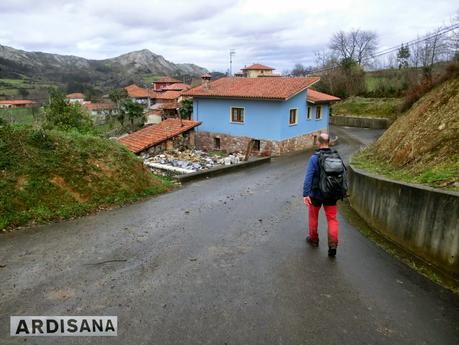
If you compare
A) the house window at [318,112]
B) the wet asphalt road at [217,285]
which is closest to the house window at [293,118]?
the house window at [318,112]

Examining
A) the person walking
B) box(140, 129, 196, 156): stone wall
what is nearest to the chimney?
box(140, 129, 196, 156): stone wall

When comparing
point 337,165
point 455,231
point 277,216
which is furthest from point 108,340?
point 277,216

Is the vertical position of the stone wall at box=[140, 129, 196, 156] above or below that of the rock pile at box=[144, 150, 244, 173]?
above

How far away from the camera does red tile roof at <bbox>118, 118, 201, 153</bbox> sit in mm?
19094

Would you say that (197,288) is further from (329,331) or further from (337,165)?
(337,165)

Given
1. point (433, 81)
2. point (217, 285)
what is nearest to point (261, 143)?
point (433, 81)

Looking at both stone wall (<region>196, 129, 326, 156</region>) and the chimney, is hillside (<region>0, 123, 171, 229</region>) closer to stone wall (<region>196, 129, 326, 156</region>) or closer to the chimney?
stone wall (<region>196, 129, 326, 156</region>)

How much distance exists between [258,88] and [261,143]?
4040mm

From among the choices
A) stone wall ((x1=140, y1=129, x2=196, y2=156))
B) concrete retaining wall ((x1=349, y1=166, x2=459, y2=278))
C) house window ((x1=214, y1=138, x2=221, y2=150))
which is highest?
concrete retaining wall ((x1=349, y1=166, x2=459, y2=278))

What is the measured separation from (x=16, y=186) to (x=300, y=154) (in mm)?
18132

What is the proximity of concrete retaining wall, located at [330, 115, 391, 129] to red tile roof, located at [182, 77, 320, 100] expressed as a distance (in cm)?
1577

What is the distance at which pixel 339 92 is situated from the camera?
4984 centimetres

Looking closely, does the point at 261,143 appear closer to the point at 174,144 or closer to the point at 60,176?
the point at 174,144

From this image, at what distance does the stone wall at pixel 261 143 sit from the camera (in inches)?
893
